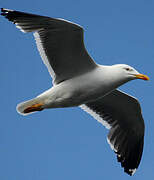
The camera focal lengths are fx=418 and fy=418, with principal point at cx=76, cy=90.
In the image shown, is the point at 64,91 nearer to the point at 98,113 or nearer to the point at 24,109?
the point at 24,109

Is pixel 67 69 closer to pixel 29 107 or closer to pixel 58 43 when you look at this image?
pixel 58 43

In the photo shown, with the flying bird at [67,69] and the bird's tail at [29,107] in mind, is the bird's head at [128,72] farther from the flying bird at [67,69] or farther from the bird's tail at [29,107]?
the bird's tail at [29,107]

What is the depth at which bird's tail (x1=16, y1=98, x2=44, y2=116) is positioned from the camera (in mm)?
7184

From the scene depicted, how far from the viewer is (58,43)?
6992 millimetres

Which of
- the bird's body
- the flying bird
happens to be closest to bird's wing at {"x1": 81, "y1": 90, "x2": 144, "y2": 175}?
the flying bird

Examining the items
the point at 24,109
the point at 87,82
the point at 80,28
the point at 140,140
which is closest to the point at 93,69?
A: the point at 87,82

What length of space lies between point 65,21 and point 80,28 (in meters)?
0.27

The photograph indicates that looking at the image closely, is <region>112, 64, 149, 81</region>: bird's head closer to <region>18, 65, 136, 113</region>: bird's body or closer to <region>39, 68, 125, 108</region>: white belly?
<region>18, 65, 136, 113</region>: bird's body

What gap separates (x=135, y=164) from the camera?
8711mm

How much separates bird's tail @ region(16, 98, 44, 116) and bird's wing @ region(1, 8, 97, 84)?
1.74 feet

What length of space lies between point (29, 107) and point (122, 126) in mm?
2201

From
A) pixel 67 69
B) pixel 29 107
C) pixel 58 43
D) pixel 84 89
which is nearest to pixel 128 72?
pixel 84 89

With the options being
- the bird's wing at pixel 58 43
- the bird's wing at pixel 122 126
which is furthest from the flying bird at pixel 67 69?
the bird's wing at pixel 122 126

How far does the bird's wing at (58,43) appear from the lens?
260 inches
